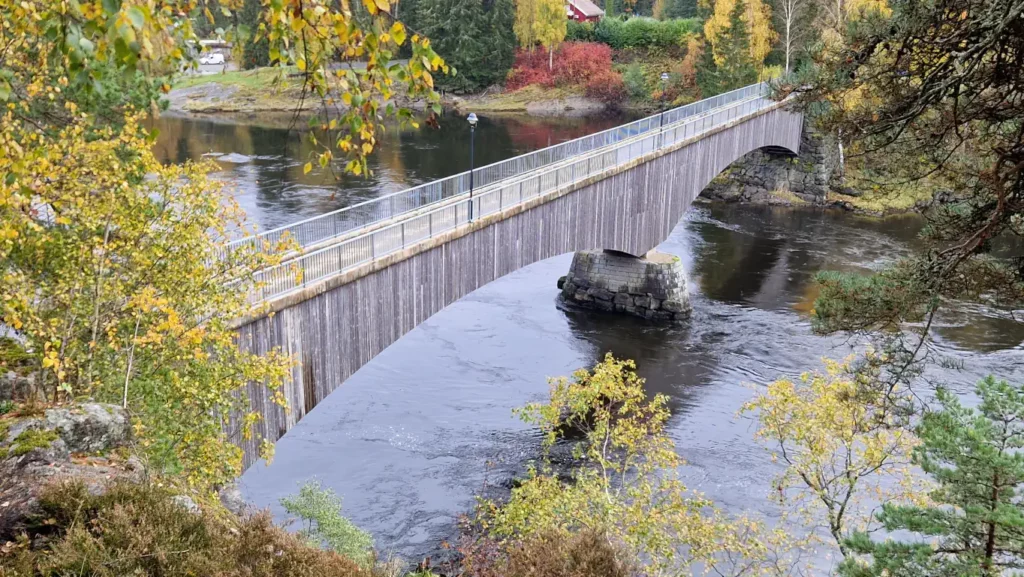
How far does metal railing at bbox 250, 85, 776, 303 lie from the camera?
17.1 metres

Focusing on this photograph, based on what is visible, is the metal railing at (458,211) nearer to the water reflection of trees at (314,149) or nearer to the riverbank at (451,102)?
the water reflection of trees at (314,149)

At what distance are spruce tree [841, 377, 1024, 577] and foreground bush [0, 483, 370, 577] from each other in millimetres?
6183

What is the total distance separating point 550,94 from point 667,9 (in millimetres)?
24486

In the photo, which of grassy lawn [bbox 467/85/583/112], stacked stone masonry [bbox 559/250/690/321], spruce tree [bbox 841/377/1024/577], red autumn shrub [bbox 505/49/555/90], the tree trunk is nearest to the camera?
spruce tree [bbox 841/377/1024/577]

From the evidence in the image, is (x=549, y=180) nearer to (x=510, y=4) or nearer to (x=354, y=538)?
(x=354, y=538)

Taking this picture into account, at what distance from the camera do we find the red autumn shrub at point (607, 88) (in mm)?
84125

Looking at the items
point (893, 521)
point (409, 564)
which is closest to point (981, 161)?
point (893, 521)

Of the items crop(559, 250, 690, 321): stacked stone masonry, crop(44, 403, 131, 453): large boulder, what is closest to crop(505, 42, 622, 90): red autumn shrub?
crop(559, 250, 690, 321): stacked stone masonry

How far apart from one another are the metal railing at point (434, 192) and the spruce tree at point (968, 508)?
931cm

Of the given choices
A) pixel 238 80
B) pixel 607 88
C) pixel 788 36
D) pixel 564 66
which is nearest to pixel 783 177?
pixel 788 36

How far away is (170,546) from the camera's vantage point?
692cm

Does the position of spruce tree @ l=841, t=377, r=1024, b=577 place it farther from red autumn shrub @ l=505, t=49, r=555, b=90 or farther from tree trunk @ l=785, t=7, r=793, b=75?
red autumn shrub @ l=505, t=49, r=555, b=90

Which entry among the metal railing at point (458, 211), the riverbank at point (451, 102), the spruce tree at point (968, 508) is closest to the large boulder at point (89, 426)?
the metal railing at point (458, 211)

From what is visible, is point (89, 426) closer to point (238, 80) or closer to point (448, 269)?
point (448, 269)
